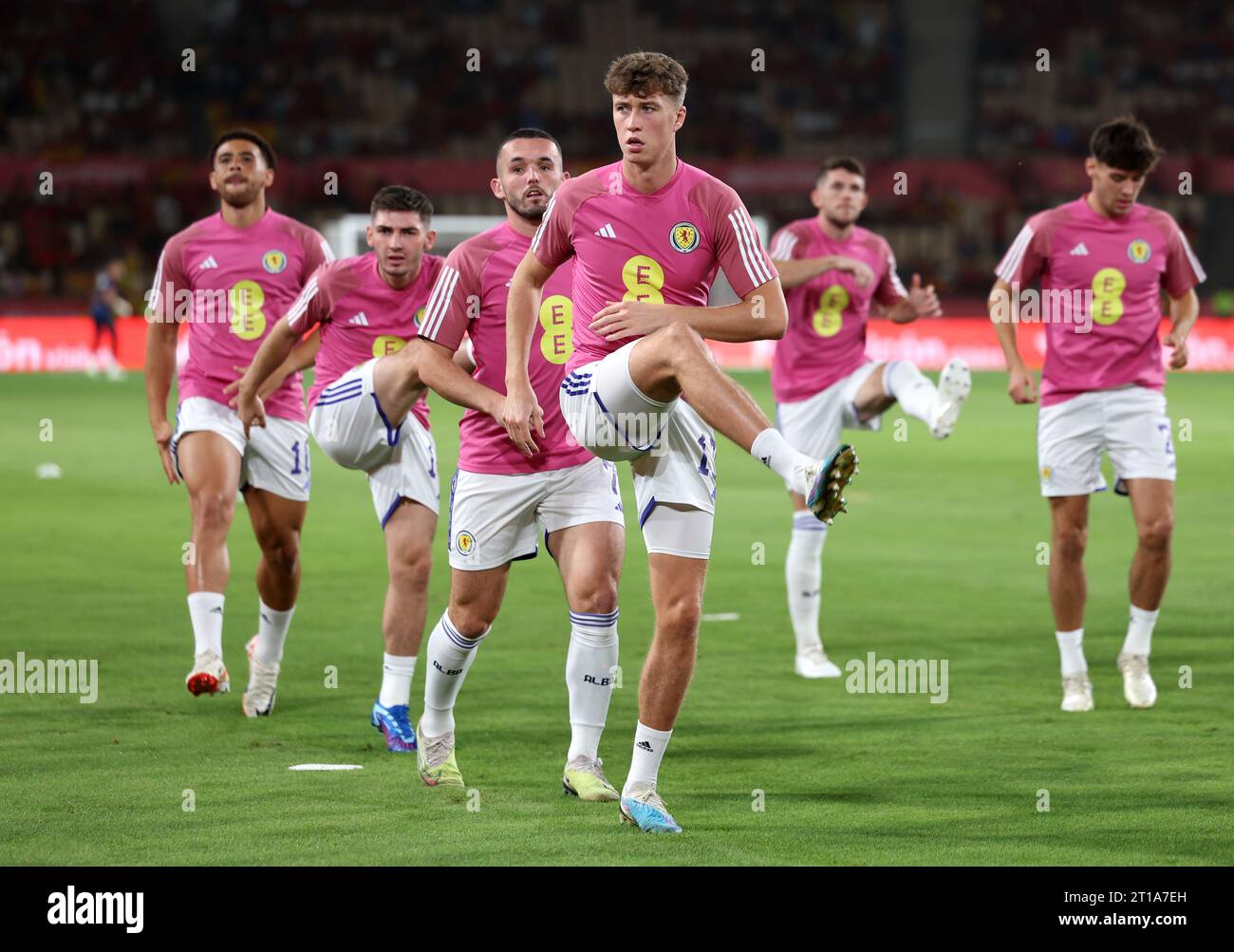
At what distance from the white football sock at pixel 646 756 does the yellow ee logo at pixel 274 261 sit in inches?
137

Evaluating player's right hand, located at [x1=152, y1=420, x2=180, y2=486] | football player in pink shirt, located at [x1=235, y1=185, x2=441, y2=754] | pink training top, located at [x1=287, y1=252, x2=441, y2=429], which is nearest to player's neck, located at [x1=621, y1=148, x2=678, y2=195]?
football player in pink shirt, located at [x1=235, y1=185, x2=441, y2=754]

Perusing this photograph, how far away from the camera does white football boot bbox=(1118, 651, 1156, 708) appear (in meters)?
7.84

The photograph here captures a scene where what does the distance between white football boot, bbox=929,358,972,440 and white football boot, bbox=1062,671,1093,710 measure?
121cm

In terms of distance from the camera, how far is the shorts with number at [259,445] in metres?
7.96

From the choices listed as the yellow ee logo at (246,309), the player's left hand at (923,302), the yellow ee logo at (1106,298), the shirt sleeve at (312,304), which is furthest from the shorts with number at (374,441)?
the yellow ee logo at (1106,298)

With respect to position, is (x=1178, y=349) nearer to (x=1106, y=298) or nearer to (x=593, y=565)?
(x=1106, y=298)

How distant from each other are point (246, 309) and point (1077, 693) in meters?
4.04

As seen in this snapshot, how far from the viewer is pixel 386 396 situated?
670cm

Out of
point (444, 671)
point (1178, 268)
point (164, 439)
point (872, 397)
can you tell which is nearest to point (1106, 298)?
point (1178, 268)

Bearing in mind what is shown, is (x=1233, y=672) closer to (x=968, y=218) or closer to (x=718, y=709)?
(x=718, y=709)

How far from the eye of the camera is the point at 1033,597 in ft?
35.7

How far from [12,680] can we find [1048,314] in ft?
16.3

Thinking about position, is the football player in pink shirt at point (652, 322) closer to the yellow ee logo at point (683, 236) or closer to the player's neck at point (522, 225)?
the yellow ee logo at point (683, 236)

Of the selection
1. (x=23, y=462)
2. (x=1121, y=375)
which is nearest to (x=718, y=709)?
(x=1121, y=375)
